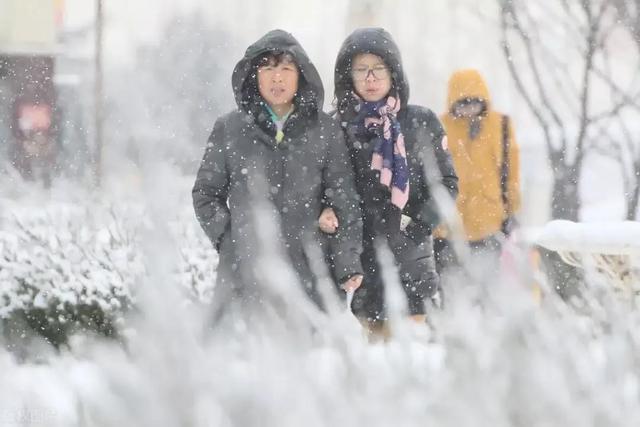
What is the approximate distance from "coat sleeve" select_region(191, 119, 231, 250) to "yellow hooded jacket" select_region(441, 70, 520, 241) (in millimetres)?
1695

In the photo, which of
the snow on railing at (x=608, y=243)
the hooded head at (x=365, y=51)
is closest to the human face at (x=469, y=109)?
the snow on railing at (x=608, y=243)

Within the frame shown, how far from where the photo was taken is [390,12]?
25266 mm

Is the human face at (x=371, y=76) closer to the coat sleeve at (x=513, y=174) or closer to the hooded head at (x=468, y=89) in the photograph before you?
the hooded head at (x=468, y=89)

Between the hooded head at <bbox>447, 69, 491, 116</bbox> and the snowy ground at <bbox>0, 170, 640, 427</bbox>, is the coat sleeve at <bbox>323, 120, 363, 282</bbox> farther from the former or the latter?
the snowy ground at <bbox>0, 170, 640, 427</bbox>

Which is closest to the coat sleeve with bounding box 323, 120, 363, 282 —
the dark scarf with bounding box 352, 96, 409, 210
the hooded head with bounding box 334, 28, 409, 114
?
the dark scarf with bounding box 352, 96, 409, 210

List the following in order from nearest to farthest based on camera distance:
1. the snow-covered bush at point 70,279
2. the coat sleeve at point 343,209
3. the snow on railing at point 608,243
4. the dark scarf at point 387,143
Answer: the coat sleeve at point 343,209 → the dark scarf at point 387,143 → the snow on railing at point 608,243 → the snow-covered bush at point 70,279

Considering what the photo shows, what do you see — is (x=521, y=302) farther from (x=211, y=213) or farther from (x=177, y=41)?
(x=177, y=41)

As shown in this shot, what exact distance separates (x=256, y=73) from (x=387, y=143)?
1.85 ft

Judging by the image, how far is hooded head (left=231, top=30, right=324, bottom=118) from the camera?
14.9 ft

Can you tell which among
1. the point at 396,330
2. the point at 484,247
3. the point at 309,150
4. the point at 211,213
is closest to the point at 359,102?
the point at 309,150

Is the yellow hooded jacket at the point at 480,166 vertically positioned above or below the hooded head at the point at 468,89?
below

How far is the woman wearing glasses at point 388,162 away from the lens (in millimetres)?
4758

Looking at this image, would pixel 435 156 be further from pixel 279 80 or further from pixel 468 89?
pixel 468 89

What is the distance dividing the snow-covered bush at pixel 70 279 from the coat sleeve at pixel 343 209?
2141mm
